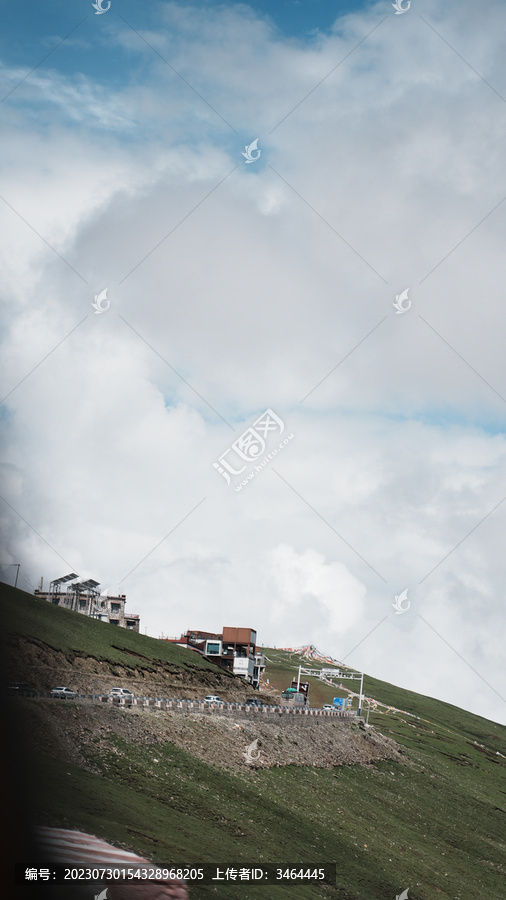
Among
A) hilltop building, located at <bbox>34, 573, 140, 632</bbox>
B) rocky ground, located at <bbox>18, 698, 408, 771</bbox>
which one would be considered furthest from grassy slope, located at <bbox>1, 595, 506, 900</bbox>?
hilltop building, located at <bbox>34, 573, 140, 632</bbox>

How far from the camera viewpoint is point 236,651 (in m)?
120

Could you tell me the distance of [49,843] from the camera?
20.6 meters

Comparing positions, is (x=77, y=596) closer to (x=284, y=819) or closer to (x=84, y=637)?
(x=84, y=637)

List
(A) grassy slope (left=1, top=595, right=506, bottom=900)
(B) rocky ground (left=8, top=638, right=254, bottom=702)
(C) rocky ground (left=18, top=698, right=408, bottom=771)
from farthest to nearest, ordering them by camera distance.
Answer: (B) rocky ground (left=8, top=638, right=254, bottom=702)
(C) rocky ground (left=18, top=698, right=408, bottom=771)
(A) grassy slope (left=1, top=595, right=506, bottom=900)

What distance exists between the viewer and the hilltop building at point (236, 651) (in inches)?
4648

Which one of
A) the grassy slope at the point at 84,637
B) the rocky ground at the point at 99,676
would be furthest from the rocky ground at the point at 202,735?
the grassy slope at the point at 84,637

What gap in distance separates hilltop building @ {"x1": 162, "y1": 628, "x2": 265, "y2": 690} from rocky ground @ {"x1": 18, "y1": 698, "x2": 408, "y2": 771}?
41604 millimetres

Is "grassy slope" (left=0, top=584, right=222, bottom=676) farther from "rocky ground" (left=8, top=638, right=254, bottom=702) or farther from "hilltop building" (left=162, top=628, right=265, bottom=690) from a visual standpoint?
"hilltop building" (left=162, top=628, right=265, bottom=690)

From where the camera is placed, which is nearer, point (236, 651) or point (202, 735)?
point (202, 735)

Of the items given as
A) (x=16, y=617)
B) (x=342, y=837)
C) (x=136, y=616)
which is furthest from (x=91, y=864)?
(x=136, y=616)

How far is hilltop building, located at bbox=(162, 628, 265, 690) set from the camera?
387 feet

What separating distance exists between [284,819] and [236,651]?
78.5m

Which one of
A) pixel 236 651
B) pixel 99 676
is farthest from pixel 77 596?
pixel 99 676

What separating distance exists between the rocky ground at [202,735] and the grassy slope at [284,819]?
0.91 metres
